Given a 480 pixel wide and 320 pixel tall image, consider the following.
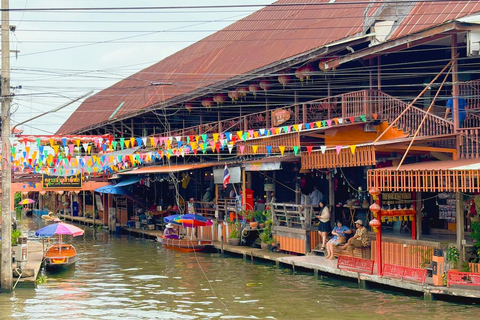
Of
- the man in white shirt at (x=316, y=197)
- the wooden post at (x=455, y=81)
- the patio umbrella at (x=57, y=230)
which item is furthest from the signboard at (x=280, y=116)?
the patio umbrella at (x=57, y=230)

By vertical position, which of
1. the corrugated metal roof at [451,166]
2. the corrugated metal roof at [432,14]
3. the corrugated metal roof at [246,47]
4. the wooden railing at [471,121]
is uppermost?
the corrugated metal roof at [246,47]

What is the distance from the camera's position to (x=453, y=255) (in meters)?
17.4

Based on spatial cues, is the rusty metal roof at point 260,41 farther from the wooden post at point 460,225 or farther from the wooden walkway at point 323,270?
the wooden walkway at point 323,270

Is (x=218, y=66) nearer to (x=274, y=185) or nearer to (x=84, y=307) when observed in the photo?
(x=274, y=185)

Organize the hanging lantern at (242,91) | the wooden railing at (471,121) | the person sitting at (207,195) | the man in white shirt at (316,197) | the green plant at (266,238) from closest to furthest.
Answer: the wooden railing at (471,121) < the man in white shirt at (316,197) < the green plant at (266,238) < the hanging lantern at (242,91) < the person sitting at (207,195)

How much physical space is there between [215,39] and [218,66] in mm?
7837

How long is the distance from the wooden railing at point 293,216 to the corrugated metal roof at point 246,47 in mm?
5604

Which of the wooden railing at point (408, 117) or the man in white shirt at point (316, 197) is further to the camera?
the man in white shirt at point (316, 197)

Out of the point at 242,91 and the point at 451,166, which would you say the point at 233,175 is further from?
the point at 451,166

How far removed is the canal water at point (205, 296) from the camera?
15.9 metres

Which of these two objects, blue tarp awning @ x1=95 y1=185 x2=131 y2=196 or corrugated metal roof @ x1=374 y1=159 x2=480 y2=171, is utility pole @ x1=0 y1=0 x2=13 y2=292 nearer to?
corrugated metal roof @ x1=374 y1=159 x2=480 y2=171

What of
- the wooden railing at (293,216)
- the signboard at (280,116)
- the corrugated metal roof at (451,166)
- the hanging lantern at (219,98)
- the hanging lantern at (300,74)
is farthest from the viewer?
the hanging lantern at (219,98)

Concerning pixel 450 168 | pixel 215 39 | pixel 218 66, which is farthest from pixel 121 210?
pixel 450 168

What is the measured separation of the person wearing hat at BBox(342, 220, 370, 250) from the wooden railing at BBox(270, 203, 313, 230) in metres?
2.69
